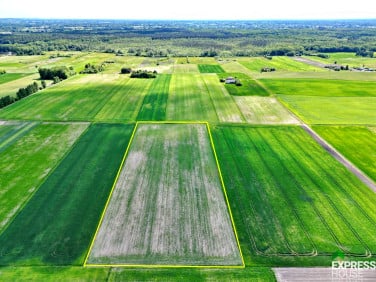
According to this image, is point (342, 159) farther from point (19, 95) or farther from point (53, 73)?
point (53, 73)

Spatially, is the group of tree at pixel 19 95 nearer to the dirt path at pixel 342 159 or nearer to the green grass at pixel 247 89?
the green grass at pixel 247 89

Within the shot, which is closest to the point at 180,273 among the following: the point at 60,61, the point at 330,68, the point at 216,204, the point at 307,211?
the point at 216,204

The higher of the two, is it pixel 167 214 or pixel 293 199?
pixel 293 199

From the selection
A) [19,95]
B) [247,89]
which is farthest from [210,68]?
[19,95]

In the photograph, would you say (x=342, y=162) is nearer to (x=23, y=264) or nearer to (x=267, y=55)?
(x=23, y=264)

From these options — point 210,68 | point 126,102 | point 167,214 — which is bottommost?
point 167,214
